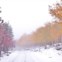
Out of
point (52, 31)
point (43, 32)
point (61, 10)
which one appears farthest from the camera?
point (43, 32)

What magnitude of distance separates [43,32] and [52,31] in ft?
66.0

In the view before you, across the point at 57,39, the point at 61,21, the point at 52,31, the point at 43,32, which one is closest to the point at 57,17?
the point at 61,21

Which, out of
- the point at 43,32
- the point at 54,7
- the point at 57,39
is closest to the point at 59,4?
the point at 54,7

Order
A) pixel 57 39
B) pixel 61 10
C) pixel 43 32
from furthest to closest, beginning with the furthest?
pixel 43 32 < pixel 57 39 < pixel 61 10

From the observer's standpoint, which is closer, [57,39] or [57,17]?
[57,17]

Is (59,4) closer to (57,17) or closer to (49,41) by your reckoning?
(57,17)

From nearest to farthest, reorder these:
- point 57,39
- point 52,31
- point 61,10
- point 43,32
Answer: point 61,10 → point 52,31 → point 57,39 → point 43,32

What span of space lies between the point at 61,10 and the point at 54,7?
701 mm

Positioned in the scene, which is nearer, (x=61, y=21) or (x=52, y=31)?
(x=61, y=21)

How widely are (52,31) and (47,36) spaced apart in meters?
12.0

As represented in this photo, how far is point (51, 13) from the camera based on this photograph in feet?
76.9

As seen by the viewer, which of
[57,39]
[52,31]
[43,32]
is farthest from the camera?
[43,32]

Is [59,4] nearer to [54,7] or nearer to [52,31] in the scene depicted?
[54,7]

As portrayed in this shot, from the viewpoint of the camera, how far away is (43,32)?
119625 millimetres
